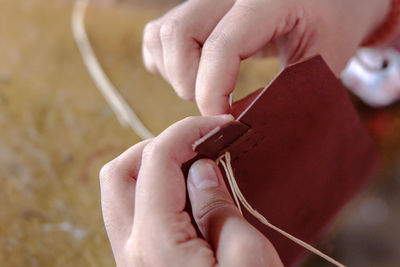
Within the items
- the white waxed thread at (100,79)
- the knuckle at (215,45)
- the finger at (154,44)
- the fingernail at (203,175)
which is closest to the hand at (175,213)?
the fingernail at (203,175)

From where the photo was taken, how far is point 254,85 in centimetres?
76

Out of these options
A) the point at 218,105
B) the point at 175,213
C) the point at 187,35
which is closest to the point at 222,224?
the point at 175,213

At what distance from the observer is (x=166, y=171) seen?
0.35 metres

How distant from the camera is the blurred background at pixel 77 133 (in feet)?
Answer: 2.12

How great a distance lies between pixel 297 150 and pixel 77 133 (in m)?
0.43

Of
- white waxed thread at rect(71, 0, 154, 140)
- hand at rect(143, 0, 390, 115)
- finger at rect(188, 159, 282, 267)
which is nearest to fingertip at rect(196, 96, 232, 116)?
hand at rect(143, 0, 390, 115)

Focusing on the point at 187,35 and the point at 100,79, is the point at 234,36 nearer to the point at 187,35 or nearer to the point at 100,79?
the point at 187,35

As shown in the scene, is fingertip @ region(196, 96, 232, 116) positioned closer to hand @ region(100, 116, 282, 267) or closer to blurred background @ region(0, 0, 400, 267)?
hand @ region(100, 116, 282, 267)

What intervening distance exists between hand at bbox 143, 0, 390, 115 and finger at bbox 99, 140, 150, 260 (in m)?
0.14

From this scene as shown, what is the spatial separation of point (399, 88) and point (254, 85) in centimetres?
27

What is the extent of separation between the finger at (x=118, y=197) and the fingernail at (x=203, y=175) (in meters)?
0.06

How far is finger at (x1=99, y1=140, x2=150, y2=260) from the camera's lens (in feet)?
1.21

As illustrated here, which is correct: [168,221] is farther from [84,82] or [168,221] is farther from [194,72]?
[84,82]

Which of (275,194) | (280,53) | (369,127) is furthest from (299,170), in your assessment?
(369,127)
